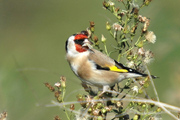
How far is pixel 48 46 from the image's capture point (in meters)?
8.01

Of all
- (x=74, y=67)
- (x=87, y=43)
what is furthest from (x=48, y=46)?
(x=87, y=43)

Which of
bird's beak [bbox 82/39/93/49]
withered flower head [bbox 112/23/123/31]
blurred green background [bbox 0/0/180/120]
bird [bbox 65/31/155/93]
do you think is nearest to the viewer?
withered flower head [bbox 112/23/123/31]

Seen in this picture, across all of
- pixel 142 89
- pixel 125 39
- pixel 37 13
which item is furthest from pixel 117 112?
pixel 37 13

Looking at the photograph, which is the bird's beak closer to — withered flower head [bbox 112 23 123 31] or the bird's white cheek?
the bird's white cheek

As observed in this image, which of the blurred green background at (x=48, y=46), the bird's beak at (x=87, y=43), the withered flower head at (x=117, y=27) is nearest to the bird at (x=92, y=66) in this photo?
the bird's beak at (x=87, y=43)

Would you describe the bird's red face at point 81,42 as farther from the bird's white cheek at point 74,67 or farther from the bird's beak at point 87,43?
the bird's white cheek at point 74,67

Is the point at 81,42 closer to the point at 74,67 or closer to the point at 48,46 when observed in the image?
the point at 74,67

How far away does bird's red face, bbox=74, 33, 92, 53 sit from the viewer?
370 centimetres

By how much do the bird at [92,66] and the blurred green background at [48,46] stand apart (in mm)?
239

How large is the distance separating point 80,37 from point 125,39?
1.85ft

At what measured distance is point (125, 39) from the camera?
10.8ft

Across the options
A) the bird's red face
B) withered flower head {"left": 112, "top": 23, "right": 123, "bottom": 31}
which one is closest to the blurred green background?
withered flower head {"left": 112, "top": 23, "right": 123, "bottom": 31}

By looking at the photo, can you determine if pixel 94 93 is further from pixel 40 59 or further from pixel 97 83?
pixel 40 59

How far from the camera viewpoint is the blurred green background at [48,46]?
4.49 meters
